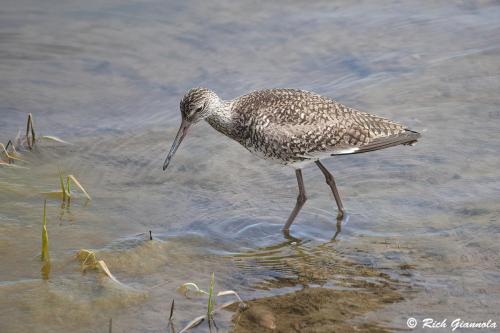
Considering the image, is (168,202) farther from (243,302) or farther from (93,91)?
(93,91)

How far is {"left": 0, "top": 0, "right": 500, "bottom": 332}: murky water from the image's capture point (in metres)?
6.03

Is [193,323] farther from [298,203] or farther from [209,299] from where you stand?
[298,203]

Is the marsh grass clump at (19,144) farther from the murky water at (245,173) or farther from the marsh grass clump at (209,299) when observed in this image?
the marsh grass clump at (209,299)

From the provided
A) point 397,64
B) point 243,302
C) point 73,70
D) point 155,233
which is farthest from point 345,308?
point 73,70

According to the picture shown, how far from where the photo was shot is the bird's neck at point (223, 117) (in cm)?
795

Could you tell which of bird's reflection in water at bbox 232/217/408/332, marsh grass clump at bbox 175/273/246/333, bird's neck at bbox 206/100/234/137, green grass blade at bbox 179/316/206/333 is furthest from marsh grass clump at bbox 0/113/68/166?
green grass blade at bbox 179/316/206/333

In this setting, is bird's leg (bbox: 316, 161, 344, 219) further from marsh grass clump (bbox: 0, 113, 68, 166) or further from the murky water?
marsh grass clump (bbox: 0, 113, 68, 166)

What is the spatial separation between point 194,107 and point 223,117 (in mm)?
317

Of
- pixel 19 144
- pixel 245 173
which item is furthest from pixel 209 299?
pixel 19 144

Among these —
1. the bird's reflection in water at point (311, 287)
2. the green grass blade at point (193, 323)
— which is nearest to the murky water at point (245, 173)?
the bird's reflection in water at point (311, 287)

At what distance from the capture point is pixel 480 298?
19.6ft

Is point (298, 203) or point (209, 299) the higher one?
point (209, 299)

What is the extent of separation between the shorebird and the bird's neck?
56mm

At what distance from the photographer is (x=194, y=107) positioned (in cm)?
797
